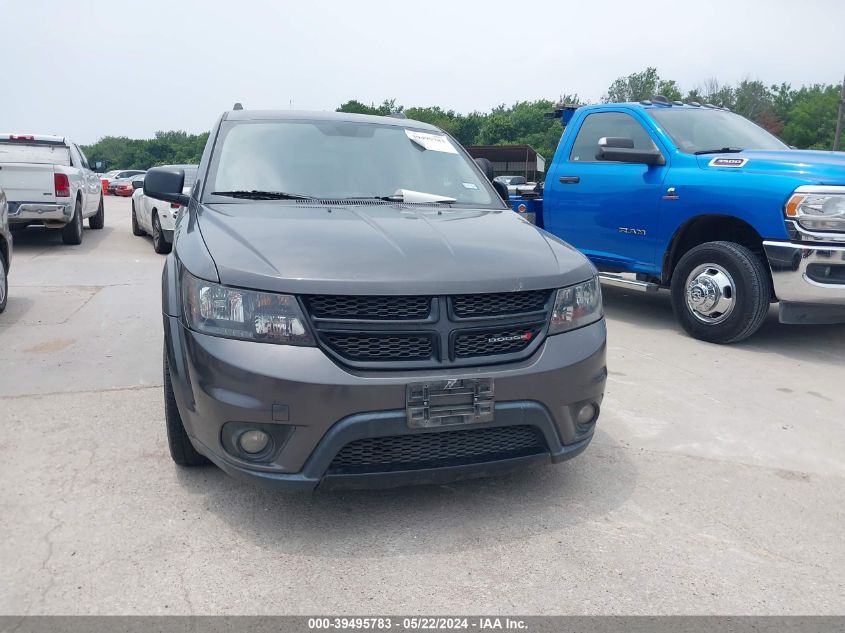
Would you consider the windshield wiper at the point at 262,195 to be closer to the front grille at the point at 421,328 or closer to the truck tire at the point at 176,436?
the truck tire at the point at 176,436

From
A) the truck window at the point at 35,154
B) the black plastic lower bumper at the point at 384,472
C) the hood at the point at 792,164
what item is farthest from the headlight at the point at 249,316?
the truck window at the point at 35,154

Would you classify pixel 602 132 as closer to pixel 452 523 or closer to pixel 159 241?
pixel 452 523

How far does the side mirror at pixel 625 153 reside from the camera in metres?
6.59

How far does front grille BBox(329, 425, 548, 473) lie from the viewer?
289 centimetres

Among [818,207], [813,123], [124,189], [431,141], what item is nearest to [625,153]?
[818,207]

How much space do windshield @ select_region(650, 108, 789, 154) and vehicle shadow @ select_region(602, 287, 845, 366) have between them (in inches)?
66.3

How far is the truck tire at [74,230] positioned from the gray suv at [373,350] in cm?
1009

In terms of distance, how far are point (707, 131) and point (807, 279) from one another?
6.34 ft

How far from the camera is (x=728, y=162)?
614 cm

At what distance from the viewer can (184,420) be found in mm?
3123

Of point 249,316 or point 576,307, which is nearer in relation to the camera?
point 249,316

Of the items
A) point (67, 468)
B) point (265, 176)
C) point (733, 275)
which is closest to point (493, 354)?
point (265, 176)

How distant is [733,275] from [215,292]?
4.64 metres

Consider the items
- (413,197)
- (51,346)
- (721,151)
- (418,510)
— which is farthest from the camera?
(721,151)
